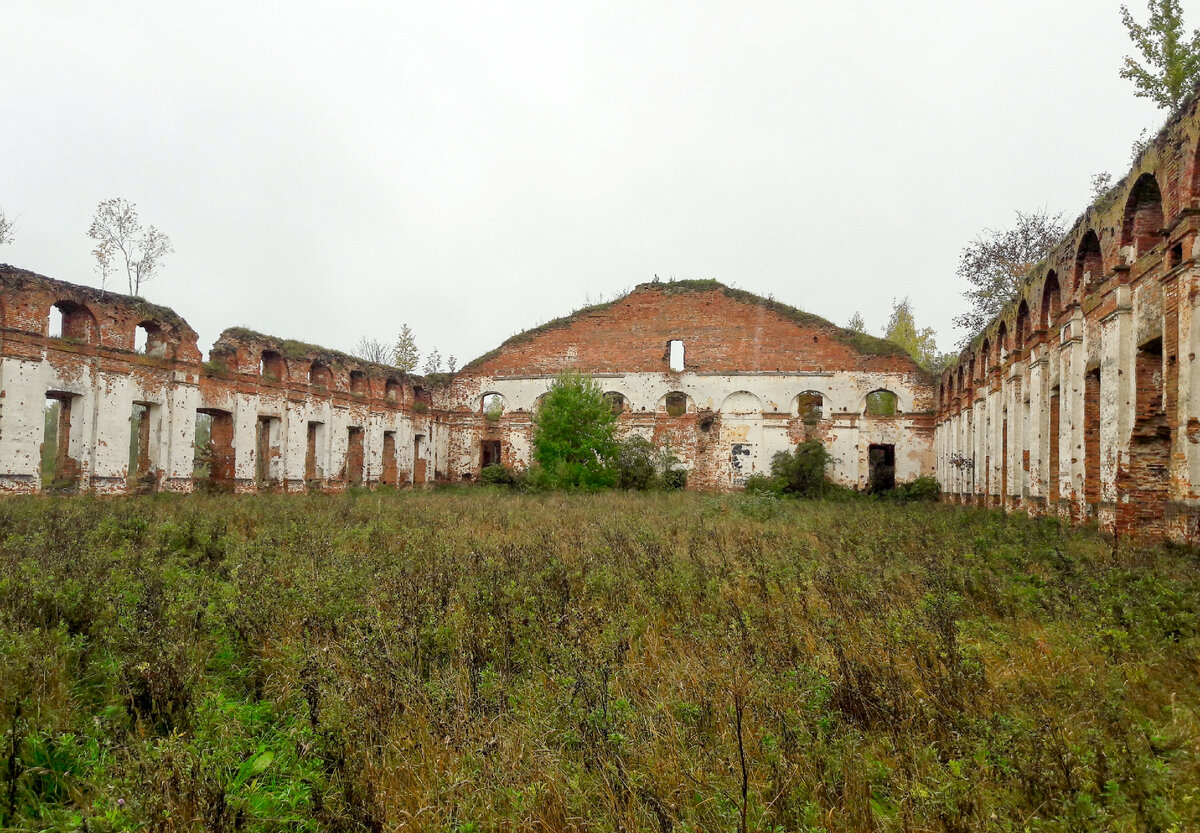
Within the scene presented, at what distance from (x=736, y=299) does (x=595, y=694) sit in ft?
85.5

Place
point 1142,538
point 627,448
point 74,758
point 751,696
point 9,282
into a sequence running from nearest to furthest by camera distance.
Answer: point 74,758 < point 751,696 < point 1142,538 < point 9,282 < point 627,448

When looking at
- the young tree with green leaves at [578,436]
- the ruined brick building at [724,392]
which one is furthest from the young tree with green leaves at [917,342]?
the young tree with green leaves at [578,436]

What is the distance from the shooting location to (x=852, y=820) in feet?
9.13

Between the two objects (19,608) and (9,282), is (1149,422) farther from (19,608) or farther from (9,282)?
(9,282)

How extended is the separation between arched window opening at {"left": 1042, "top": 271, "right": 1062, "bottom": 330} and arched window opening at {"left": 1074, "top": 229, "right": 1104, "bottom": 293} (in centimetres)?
157

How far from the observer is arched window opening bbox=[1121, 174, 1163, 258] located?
10008mm

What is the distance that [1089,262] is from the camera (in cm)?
1227

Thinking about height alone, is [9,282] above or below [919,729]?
above

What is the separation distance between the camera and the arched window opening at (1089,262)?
1197 centimetres

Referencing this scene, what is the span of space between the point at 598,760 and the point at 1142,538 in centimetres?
979

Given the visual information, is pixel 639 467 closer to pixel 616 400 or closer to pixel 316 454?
pixel 616 400

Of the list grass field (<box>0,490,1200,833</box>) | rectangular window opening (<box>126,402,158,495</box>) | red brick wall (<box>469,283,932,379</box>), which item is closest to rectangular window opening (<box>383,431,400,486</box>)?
red brick wall (<box>469,283,932,379</box>)


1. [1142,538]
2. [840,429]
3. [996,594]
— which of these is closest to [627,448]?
[840,429]

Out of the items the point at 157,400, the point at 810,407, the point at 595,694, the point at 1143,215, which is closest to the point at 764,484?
the point at 810,407
